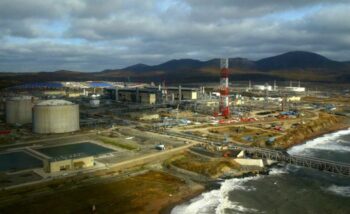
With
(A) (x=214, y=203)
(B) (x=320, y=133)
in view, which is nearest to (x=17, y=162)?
(A) (x=214, y=203)

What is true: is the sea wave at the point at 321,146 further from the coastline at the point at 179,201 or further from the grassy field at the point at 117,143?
the grassy field at the point at 117,143

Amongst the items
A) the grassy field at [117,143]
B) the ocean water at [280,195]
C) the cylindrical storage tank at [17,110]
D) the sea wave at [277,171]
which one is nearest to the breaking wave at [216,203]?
the ocean water at [280,195]

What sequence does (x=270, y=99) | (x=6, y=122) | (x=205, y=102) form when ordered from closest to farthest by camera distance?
(x=6, y=122) < (x=205, y=102) < (x=270, y=99)

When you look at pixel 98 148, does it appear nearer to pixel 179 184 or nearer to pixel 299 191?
pixel 179 184

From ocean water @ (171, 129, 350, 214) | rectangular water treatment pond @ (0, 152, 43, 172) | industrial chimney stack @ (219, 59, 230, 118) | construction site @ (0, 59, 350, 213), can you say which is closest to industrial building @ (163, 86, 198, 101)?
construction site @ (0, 59, 350, 213)

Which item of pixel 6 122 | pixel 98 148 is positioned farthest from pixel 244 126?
pixel 6 122
